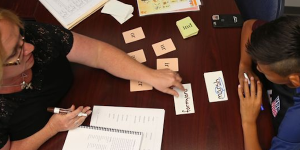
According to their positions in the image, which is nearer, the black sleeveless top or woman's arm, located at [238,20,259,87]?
the black sleeveless top

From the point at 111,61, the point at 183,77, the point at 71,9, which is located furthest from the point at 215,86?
the point at 71,9

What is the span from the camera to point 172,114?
102cm

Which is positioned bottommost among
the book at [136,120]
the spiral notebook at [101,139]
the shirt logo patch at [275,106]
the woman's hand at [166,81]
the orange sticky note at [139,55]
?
the spiral notebook at [101,139]

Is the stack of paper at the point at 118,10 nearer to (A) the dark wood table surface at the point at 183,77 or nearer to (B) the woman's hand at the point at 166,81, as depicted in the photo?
(A) the dark wood table surface at the point at 183,77

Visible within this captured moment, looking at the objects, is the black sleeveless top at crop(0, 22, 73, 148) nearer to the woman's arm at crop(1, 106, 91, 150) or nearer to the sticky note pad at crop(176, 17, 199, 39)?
the woman's arm at crop(1, 106, 91, 150)

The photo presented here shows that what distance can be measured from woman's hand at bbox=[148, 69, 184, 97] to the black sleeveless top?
36cm

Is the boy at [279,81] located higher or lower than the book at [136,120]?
higher

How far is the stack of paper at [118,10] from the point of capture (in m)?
1.29

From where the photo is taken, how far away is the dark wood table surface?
3.15ft

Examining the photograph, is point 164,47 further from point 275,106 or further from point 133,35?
point 275,106

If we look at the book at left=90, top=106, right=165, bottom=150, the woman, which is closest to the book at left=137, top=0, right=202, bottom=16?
the woman

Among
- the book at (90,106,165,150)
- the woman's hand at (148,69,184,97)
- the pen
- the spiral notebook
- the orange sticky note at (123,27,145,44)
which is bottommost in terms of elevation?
the spiral notebook

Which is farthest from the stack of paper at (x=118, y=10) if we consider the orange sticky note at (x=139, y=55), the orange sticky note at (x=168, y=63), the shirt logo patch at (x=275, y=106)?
the shirt logo patch at (x=275, y=106)

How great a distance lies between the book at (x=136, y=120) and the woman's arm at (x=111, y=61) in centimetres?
12
